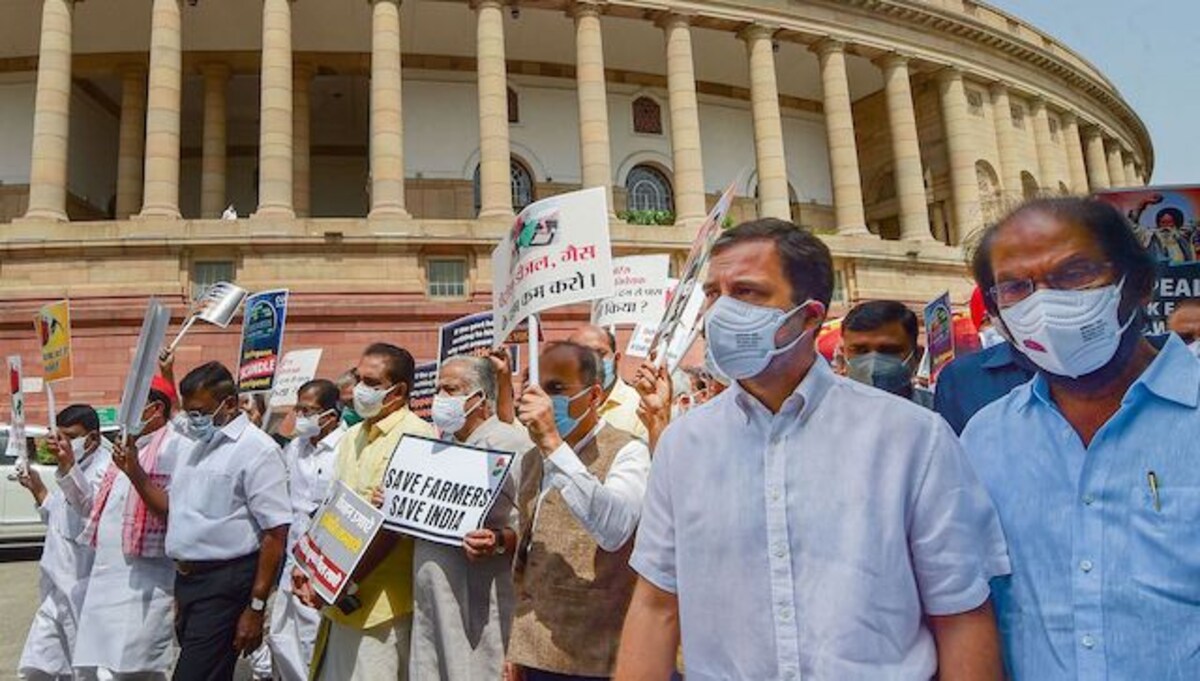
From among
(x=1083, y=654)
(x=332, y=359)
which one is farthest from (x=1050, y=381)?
(x=332, y=359)

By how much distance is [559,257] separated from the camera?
488 centimetres

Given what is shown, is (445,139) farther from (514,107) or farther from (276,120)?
(276,120)

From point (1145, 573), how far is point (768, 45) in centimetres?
2779

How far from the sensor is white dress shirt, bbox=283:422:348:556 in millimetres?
7289

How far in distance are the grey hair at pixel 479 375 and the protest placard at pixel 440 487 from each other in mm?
481

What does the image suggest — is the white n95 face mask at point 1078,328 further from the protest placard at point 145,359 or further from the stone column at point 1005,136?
the stone column at point 1005,136

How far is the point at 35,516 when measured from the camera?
1356cm

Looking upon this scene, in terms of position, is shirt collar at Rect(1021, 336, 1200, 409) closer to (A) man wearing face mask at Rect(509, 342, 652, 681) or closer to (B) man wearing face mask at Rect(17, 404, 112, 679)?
(A) man wearing face mask at Rect(509, 342, 652, 681)

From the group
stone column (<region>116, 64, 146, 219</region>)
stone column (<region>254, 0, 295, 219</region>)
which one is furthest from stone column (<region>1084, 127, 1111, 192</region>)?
stone column (<region>116, 64, 146, 219</region>)

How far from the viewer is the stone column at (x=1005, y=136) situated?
105 feet

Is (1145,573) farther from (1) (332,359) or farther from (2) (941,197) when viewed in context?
(2) (941,197)

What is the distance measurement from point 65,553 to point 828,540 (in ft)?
22.7

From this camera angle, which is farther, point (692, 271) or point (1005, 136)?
point (1005, 136)

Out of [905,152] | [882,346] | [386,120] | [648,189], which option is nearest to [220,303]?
[882,346]
